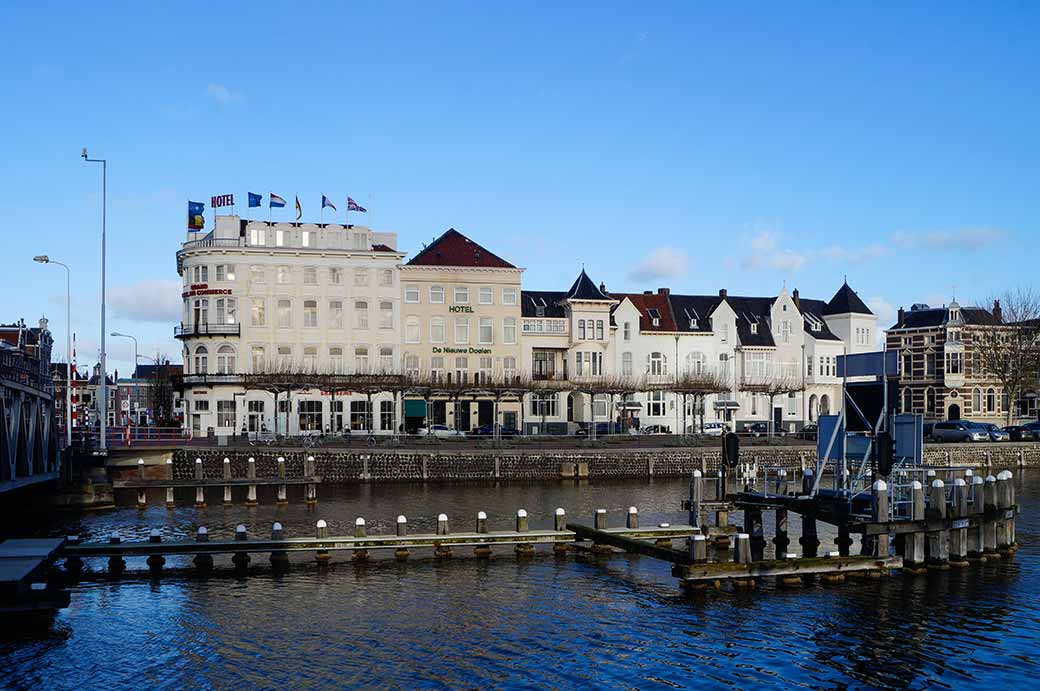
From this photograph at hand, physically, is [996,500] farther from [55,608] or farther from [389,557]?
[55,608]

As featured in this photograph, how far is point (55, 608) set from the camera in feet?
80.9

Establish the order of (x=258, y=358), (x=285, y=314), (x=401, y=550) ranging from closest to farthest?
(x=401, y=550), (x=258, y=358), (x=285, y=314)

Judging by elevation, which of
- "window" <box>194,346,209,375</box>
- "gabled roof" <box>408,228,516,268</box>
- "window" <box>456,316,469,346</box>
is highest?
"gabled roof" <box>408,228,516,268</box>

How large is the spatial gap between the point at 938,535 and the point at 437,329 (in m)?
61.7

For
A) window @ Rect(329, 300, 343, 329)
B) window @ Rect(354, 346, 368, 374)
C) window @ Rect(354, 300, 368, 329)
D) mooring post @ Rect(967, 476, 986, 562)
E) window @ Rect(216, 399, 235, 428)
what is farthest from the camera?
window @ Rect(354, 300, 368, 329)

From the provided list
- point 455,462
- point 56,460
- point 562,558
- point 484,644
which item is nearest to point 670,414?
point 455,462

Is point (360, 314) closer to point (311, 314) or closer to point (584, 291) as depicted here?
point (311, 314)

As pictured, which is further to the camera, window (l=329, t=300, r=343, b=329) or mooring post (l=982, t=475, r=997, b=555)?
window (l=329, t=300, r=343, b=329)

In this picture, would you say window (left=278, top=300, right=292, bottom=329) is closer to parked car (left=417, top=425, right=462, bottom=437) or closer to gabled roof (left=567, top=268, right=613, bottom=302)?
parked car (left=417, top=425, right=462, bottom=437)

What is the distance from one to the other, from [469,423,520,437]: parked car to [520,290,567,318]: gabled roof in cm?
1151

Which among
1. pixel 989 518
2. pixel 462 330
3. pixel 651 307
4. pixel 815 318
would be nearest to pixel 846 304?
pixel 815 318

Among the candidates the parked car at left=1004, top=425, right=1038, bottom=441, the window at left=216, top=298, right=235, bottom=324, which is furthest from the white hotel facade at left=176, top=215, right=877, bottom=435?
the parked car at left=1004, top=425, right=1038, bottom=441

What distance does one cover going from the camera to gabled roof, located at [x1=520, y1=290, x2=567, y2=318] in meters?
Answer: 94.0

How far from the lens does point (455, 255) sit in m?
91.0
